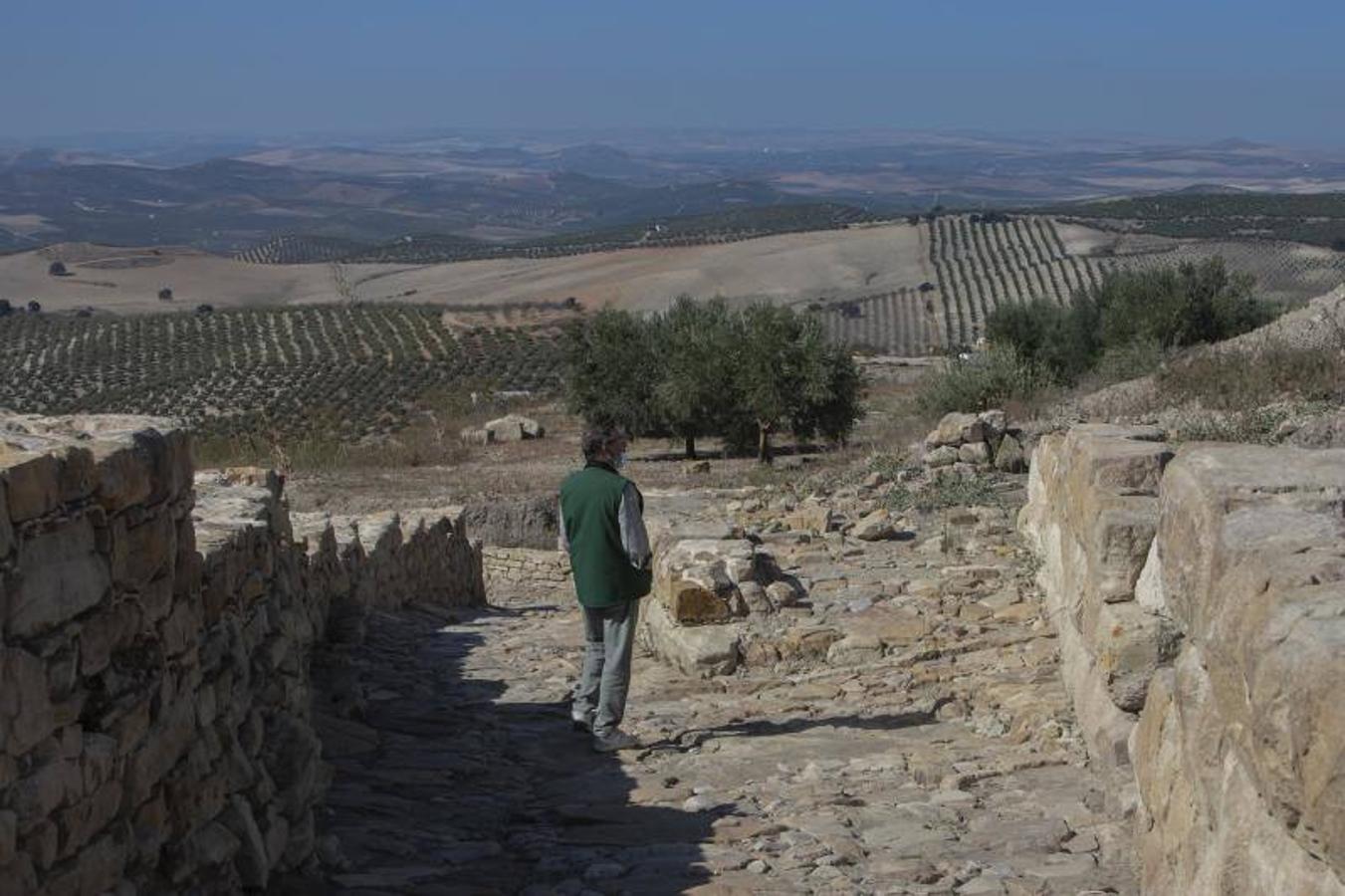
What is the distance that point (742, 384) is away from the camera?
30656 millimetres

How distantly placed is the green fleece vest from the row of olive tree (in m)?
19.9

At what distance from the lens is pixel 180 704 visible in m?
4.84

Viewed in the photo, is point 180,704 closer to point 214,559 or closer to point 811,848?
point 214,559

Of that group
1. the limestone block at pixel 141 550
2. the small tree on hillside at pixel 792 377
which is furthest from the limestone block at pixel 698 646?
the small tree on hillside at pixel 792 377

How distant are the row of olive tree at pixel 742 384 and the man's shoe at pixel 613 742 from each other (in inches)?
786

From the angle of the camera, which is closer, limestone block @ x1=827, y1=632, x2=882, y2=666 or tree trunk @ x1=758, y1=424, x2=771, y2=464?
limestone block @ x1=827, y1=632, x2=882, y2=666

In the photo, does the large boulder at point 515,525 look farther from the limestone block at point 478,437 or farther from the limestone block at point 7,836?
the limestone block at point 478,437

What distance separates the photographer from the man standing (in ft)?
25.8

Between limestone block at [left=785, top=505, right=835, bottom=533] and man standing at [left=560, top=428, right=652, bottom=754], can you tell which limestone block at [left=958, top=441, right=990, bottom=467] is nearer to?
limestone block at [left=785, top=505, right=835, bottom=533]

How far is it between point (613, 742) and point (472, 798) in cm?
103

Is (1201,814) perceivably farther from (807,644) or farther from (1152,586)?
(807,644)

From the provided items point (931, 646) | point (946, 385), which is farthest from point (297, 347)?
point (931, 646)

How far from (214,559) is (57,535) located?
1.45 meters

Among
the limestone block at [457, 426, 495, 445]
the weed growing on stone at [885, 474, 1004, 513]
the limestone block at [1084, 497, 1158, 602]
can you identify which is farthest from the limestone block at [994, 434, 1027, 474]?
the limestone block at [457, 426, 495, 445]
